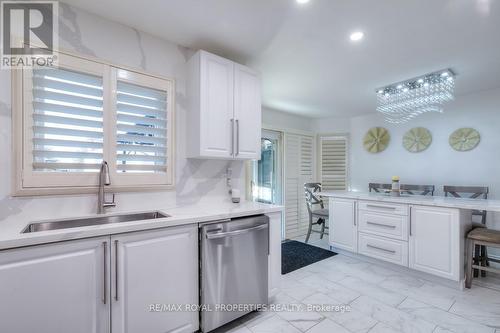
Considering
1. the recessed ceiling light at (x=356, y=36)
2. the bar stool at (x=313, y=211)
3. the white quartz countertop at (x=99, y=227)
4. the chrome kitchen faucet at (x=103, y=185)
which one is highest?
the recessed ceiling light at (x=356, y=36)

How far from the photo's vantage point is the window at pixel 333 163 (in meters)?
5.09

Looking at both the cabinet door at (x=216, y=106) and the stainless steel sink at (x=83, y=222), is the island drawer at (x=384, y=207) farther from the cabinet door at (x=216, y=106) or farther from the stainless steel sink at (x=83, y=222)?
the stainless steel sink at (x=83, y=222)

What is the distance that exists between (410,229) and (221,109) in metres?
2.50

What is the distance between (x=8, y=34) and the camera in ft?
5.21

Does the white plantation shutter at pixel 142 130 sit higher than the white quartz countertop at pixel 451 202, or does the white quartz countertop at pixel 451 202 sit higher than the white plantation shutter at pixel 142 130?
the white plantation shutter at pixel 142 130

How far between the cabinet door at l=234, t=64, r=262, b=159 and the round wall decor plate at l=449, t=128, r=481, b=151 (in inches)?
128

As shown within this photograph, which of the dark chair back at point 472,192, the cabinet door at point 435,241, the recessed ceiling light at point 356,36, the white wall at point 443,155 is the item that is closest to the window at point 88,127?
the recessed ceiling light at point 356,36

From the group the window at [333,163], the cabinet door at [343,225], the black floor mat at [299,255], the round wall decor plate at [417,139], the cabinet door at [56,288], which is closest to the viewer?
the cabinet door at [56,288]

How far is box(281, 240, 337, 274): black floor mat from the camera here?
10.3ft

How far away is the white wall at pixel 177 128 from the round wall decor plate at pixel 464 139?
339cm

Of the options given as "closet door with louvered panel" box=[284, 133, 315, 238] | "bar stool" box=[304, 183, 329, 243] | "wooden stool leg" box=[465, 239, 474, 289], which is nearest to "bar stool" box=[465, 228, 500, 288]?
"wooden stool leg" box=[465, 239, 474, 289]

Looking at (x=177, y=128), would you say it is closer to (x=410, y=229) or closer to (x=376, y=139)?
(x=410, y=229)

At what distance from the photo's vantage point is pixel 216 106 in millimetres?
2225

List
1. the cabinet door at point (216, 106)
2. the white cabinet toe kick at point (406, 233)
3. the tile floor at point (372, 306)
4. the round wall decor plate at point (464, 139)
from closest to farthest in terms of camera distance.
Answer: the tile floor at point (372, 306), the cabinet door at point (216, 106), the white cabinet toe kick at point (406, 233), the round wall decor plate at point (464, 139)
